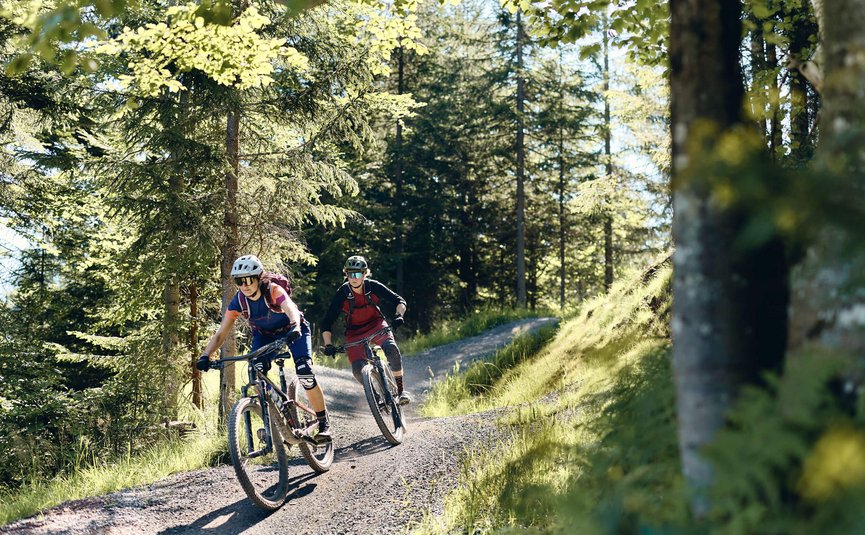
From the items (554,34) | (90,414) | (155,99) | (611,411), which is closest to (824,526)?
(611,411)

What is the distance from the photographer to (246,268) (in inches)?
258

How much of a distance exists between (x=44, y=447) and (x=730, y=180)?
10.6m

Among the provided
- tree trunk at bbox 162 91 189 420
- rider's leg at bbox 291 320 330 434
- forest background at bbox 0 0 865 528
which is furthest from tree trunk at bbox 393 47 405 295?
rider's leg at bbox 291 320 330 434

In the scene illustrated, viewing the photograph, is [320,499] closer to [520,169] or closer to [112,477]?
[112,477]

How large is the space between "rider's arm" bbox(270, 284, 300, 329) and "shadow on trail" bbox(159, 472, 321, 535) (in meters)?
1.74

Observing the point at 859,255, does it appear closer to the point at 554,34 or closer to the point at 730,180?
the point at 730,180

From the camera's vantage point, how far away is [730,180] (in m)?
1.58

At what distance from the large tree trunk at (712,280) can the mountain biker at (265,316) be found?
4714mm

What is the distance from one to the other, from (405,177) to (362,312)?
21501 mm

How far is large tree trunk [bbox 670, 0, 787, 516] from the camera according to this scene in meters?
2.05

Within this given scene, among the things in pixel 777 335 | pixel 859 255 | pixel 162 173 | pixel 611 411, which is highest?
pixel 162 173

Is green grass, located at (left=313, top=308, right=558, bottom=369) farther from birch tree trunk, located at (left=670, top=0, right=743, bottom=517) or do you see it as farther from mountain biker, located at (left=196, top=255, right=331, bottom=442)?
birch tree trunk, located at (left=670, top=0, right=743, bottom=517)

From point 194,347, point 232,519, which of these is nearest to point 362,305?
point 232,519

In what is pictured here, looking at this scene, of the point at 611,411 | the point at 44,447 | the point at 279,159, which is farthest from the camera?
the point at 279,159
